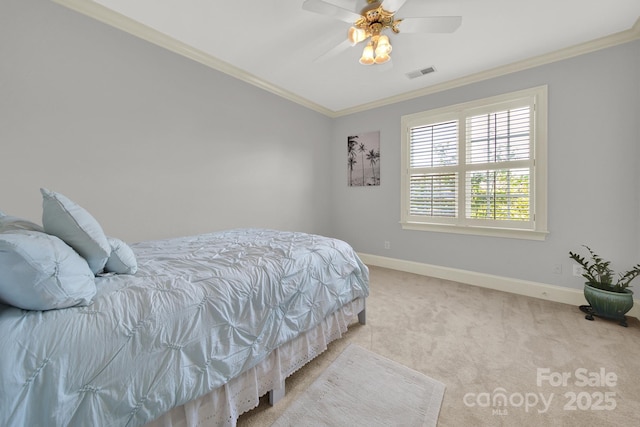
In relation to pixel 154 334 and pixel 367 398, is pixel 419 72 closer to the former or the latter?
pixel 367 398

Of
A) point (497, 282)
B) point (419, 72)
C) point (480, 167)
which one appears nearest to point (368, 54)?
point (419, 72)

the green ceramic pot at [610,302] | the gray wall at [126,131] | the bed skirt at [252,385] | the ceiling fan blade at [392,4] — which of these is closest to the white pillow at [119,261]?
the bed skirt at [252,385]

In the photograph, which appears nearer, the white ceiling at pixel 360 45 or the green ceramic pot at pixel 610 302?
the white ceiling at pixel 360 45

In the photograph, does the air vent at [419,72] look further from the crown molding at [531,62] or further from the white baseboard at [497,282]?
the white baseboard at [497,282]

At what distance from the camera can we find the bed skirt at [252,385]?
3.33 ft

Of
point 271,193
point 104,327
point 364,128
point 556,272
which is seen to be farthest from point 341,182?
point 104,327

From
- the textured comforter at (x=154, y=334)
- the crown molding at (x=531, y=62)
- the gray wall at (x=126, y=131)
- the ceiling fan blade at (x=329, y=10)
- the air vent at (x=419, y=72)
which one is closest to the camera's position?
the textured comforter at (x=154, y=334)

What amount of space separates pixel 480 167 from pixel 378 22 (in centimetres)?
216

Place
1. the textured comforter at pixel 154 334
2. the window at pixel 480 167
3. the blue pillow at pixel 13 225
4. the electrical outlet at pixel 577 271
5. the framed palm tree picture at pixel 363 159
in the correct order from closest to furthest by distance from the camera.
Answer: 1. the textured comforter at pixel 154 334
2. the blue pillow at pixel 13 225
3. the electrical outlet at pixel 577 271
4. the window at pixel 480 167
5. the framed palm tree picture at pixel 363 159

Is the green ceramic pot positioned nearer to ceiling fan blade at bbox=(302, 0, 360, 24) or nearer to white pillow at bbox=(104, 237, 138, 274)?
ceiling fan blade at bbox=(302, 0, 360, 24)

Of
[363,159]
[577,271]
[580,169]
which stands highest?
[363,159]

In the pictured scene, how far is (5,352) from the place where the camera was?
649 mm

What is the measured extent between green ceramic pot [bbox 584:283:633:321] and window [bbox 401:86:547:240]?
69 centimetres

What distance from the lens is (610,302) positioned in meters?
2.17
